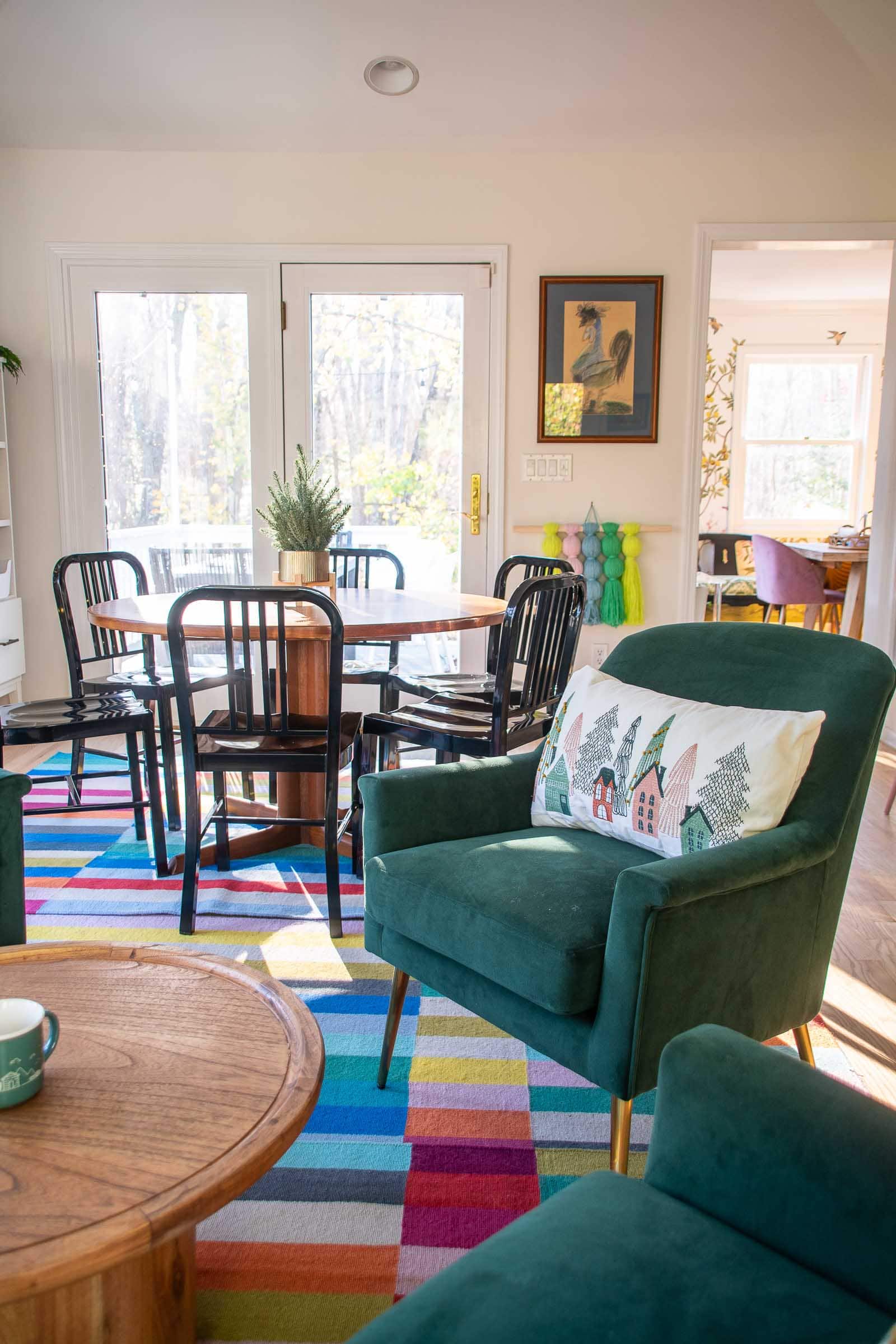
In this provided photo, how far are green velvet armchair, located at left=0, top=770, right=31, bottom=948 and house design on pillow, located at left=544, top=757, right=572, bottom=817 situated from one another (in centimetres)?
95

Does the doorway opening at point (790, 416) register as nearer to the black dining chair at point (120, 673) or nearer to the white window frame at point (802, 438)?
the white window frame at point (802, 438)

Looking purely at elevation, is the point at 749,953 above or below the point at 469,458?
below

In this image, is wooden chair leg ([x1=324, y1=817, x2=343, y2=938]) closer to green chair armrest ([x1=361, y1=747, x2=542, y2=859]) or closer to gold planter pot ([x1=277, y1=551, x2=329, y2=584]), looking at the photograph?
green chair armrest ([x1=361, y1=747, x2=542, y2=859])

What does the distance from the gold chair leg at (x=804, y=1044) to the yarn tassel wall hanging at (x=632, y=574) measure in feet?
9.12

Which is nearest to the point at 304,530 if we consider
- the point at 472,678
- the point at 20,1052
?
the point at 472,678

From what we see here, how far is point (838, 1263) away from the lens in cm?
92

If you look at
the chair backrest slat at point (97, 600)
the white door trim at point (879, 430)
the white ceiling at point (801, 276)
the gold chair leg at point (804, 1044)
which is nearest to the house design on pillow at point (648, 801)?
the gold chair leg at point (804, 1044)

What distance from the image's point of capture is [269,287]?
4.32m

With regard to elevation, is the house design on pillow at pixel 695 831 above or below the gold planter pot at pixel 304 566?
below

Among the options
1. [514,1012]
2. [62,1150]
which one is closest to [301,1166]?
[514,1012]

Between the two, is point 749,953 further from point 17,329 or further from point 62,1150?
point 17,329

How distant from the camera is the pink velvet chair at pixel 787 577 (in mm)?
6148

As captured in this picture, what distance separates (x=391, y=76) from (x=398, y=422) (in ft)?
4.28

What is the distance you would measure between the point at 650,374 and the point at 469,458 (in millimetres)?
839
